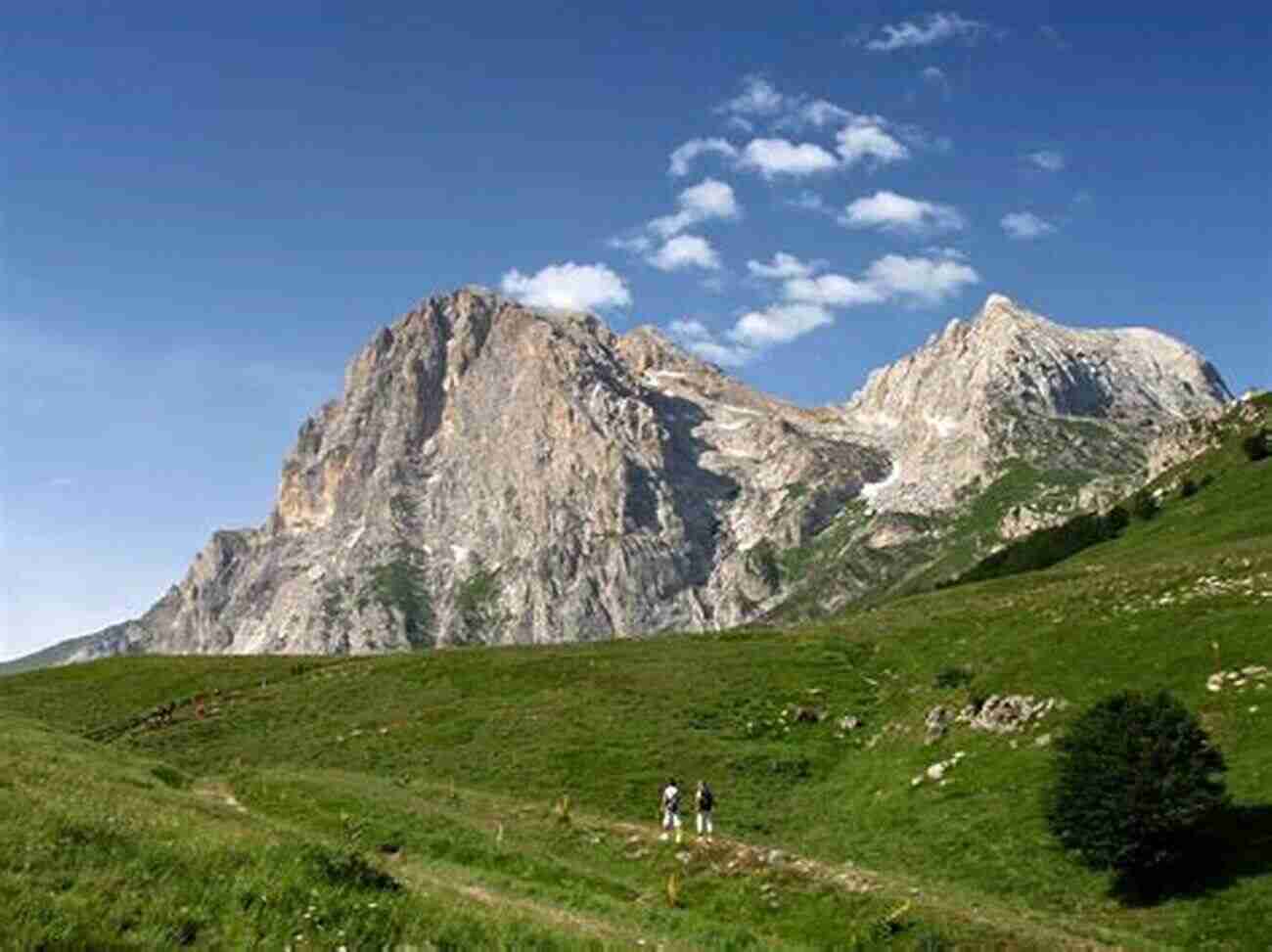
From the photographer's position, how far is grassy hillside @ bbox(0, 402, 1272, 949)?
14344 mm

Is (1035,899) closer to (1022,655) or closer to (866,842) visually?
(866,842)

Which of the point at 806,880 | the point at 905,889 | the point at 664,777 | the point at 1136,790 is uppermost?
the point at 664,777

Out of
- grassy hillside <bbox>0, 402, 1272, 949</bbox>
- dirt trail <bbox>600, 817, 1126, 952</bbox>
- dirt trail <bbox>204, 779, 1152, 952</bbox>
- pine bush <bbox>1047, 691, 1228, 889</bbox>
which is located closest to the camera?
grassy hillside <bbox>0, 402, 1272, 949</bbox>

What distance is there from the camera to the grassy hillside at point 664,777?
14344 millimetres

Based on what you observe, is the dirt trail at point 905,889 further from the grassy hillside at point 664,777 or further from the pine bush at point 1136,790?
the pine bush at point 1136,790

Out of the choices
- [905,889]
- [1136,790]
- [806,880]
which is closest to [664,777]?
[806,880]

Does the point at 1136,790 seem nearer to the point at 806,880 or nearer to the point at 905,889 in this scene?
the point at 905,889

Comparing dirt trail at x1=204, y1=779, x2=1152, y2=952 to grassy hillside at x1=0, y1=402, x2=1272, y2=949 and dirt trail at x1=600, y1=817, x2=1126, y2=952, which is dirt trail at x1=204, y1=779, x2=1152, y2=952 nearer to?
dirt trail at x1=600, y1=817, x2=1126, y2=952

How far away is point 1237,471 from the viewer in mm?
129250

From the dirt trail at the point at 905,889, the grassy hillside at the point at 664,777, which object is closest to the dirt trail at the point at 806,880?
the dirt trail at the point at 905,889

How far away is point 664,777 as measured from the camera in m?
55.2

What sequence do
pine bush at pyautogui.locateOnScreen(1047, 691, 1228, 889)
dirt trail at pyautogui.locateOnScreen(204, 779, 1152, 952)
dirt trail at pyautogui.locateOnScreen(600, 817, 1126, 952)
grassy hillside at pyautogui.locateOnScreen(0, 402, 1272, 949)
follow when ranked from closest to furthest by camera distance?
grassy hillside at pyautogui.locateOnScreen(0, 402, 1272, 949)
dirt trail at pyautogui.locateOnScreen(204, 779, 1152, 952)
dirt trail at pyautogui.locateOnScreen(600, 817, 1126, 952)
pine bush at pyautogui.locateOnScreen(1047, 691, 1228, 889)

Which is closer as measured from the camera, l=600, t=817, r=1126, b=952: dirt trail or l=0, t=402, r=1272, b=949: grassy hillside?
l=0, t=402, r=1272, b=949: grassy hillside

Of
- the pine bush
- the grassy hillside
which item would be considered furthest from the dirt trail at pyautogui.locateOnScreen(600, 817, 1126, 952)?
the pine bush
